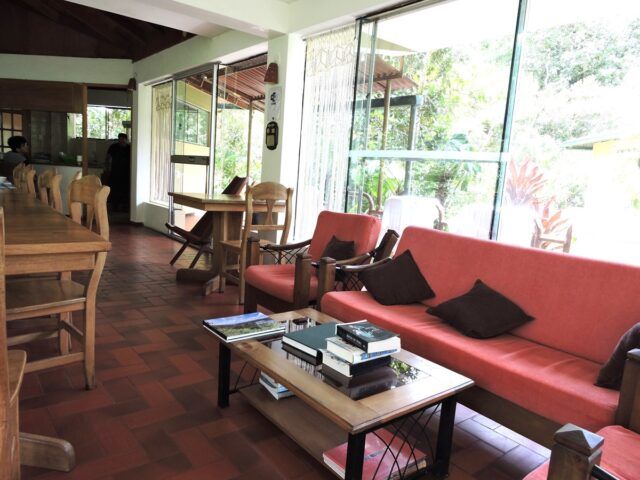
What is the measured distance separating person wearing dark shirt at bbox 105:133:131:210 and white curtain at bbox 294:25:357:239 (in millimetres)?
5295

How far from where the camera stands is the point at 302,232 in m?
4.63

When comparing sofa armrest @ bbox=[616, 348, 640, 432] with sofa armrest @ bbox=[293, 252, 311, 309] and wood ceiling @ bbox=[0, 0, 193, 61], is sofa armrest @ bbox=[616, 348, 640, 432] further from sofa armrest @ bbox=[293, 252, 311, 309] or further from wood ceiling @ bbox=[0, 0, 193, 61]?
wood ceiling @ bbox=[0, 0, 193, 61]

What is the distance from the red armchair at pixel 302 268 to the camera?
2752 millimetres

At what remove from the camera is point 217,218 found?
13.8 feet

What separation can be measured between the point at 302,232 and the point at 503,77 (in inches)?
92.5

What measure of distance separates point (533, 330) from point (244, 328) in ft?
4.32

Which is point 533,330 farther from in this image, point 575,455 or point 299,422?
point 575,455

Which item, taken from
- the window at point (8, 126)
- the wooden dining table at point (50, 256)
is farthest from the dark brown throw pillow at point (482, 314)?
the window at point (8, 126)

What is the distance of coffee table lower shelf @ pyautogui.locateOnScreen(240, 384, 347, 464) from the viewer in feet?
5.65

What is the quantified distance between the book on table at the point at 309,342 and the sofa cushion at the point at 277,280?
91cm

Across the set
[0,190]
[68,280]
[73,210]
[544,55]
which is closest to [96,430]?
[68,280]

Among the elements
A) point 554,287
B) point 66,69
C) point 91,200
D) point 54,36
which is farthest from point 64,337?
point 54,36

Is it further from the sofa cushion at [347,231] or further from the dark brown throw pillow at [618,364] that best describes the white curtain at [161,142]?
the dark brown throw pillow at [618,364]

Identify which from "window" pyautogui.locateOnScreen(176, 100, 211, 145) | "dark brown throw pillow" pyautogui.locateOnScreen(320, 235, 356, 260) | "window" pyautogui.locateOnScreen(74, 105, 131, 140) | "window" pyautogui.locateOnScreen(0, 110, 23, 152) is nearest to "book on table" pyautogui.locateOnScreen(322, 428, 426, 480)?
"dark brown throw pillow" pyautogui.locateOnScreen(320, 235, 356, 260)
